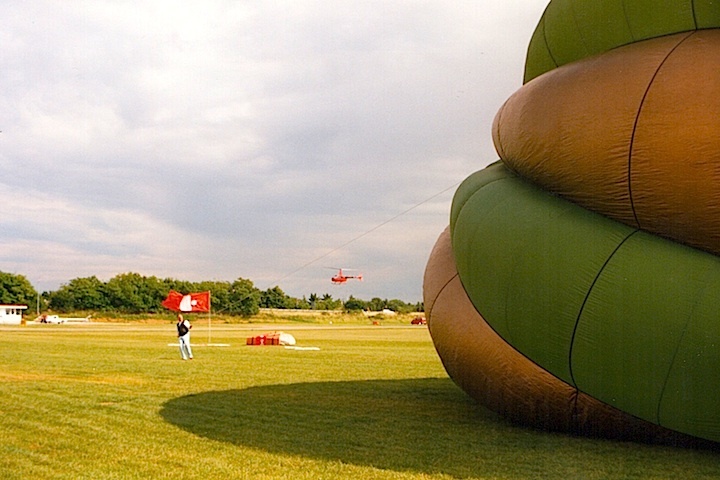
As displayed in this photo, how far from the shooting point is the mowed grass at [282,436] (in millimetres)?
8031

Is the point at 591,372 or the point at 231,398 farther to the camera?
the point at 231,398

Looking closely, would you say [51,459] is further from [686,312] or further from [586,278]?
[686,312]

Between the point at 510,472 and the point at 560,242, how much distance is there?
247 cm

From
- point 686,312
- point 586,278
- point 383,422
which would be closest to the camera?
point 686,312

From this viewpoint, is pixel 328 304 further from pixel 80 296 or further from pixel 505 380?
pixel 505 380

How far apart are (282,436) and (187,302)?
22.4 m

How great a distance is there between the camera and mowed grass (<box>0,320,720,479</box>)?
8031mm

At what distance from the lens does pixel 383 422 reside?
11188mm

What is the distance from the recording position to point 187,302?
3152 cm

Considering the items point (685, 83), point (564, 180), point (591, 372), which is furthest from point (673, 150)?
point (591, 372)

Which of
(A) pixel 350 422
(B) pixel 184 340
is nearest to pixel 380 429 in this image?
(A) pixel 350 422

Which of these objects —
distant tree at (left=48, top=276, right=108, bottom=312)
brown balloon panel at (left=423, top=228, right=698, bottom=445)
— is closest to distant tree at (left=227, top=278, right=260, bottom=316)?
distant tree at (left=48, top=276, right=108, bottom=312)

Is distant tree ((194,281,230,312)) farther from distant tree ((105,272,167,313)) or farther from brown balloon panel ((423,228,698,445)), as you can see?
brown balloon panel ((423,228,698,445))

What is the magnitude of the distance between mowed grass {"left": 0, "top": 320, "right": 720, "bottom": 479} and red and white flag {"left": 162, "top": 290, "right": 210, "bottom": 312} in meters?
12.8
